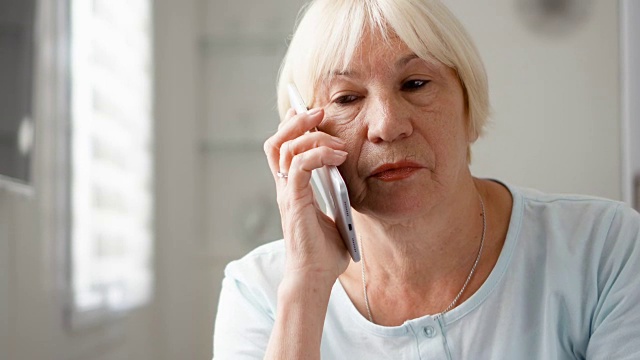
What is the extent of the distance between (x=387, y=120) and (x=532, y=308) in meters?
0.37

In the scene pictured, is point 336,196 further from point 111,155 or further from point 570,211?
point 111,155

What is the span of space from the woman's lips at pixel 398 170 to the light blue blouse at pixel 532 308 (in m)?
0.22

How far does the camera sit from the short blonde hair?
4.31 ft

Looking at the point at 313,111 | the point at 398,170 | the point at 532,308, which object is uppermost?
the point at 313,111

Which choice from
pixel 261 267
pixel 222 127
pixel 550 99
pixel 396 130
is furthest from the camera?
pixel 222 127

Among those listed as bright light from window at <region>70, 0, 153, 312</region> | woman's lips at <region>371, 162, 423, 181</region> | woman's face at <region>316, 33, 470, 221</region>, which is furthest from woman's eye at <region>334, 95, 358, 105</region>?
bright light from window at <region>70, 0, 153, 312</region>

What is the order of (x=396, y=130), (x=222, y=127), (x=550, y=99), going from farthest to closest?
(x=222, y=127) → (x=550, y=99) → (x=396, y=130)

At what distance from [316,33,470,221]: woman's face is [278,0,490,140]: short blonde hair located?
0.02 m

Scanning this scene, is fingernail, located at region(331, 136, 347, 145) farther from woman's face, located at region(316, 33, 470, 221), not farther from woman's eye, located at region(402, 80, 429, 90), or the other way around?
woman's eye, located at region(402, 80, 429, 90)

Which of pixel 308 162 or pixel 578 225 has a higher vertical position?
pixel 308 162

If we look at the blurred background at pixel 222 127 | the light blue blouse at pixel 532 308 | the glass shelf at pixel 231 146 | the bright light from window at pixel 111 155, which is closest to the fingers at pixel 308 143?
the light blue blouse at pixel 532 308

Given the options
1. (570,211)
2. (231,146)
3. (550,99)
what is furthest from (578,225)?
(231,146)

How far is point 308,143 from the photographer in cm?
134

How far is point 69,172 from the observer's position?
225cm
